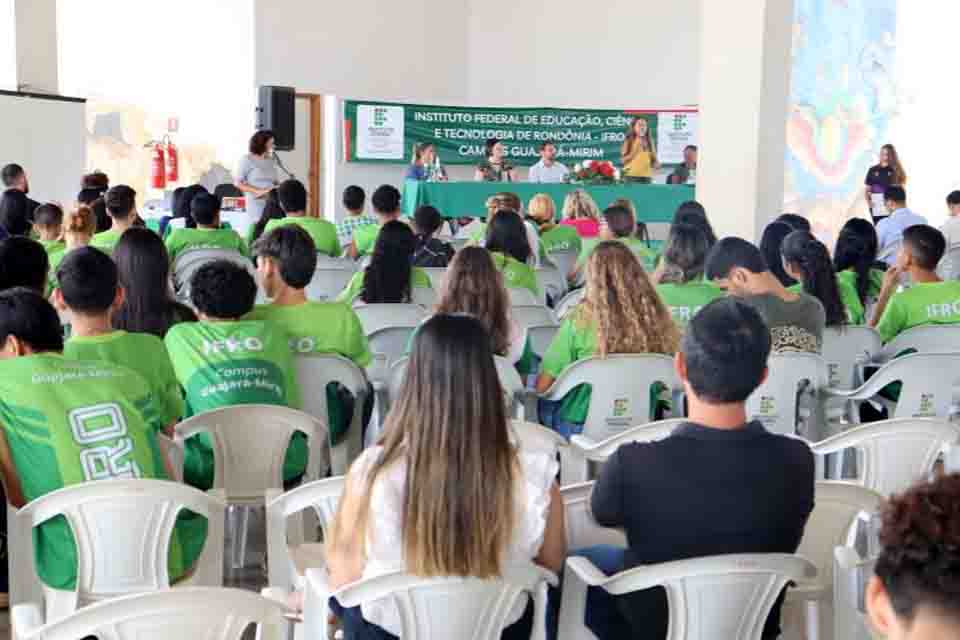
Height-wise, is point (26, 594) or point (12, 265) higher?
point (12, 265)

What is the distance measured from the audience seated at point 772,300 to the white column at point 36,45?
9410 mm

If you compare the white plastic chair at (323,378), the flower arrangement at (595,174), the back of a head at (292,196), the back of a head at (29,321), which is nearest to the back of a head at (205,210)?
the back of a head at (292,196)

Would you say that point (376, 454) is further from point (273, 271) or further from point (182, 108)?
point (182, 108)

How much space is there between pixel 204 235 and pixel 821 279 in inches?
161

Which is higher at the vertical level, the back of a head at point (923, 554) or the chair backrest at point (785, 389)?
the back of a head at point (923, 554)

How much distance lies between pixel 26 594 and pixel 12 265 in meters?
1.88

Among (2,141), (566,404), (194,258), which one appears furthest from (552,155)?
(566,404)

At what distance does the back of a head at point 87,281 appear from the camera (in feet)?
12.3

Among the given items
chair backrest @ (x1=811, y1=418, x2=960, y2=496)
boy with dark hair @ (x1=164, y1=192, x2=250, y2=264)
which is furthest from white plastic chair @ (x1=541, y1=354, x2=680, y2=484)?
boy with dark hair @ (x1=164, y1=192, x2=250, y2=264)

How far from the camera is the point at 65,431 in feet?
10.4

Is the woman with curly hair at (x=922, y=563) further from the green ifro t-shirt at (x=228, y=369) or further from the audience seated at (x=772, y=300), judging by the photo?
the audience seated at (x=772, y=300)

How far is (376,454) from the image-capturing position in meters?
2.66

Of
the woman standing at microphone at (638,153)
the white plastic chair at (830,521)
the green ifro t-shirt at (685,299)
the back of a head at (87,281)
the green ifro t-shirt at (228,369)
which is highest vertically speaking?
the woman standing at microphone at (638,153)

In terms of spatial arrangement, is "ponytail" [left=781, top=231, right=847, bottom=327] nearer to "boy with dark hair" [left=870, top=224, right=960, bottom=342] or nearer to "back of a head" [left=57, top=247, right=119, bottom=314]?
"boy with dark hair" [left=870, top=224, right=960, bottom=342]
